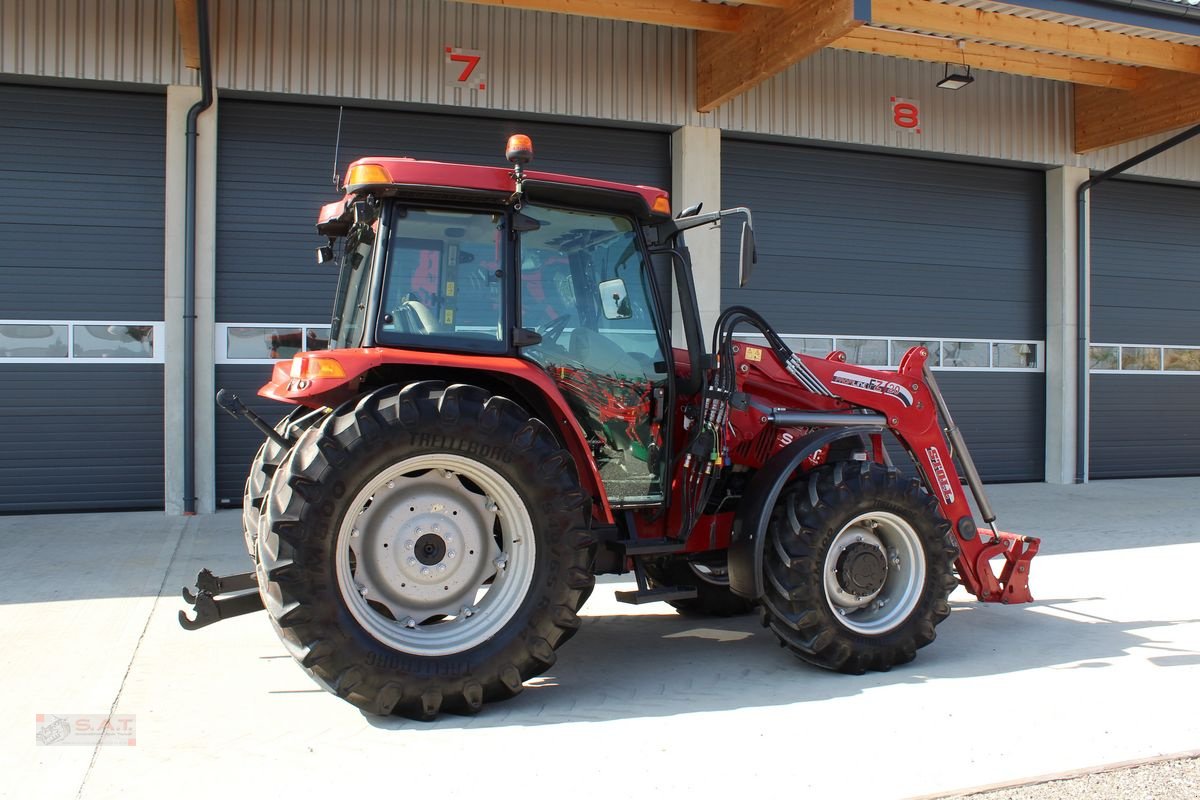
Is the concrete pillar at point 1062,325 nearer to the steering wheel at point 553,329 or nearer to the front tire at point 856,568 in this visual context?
the front tire at point 856,568

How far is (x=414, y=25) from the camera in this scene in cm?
980

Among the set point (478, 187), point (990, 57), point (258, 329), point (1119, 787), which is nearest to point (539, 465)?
point (478, 187)

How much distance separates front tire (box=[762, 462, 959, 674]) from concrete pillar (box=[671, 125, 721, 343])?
232 inches

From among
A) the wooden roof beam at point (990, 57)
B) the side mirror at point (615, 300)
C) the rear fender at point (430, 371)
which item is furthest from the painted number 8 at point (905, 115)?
the rear fender at point (430, 371)

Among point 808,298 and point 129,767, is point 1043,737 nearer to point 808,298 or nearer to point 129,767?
point 129,767

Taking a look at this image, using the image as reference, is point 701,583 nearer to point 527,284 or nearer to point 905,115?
point 527,284

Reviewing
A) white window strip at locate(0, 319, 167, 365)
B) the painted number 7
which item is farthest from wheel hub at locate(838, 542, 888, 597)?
white window strip at locate(0, 319, 167, 365)

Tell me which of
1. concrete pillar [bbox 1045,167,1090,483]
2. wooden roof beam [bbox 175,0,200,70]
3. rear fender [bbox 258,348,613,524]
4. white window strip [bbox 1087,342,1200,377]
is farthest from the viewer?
white window strip [bbox 1087,342,1200,377]

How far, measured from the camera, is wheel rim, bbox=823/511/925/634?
464cm

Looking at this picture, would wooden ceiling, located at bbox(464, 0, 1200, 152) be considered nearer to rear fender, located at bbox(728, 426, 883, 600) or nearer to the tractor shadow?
rear fender, located at bbox(728, 426, 883, 600)

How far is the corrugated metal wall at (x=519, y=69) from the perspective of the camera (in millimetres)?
9070

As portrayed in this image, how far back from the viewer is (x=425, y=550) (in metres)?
4.04

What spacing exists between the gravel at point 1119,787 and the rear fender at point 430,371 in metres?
1.94

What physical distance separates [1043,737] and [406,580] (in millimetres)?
2656
